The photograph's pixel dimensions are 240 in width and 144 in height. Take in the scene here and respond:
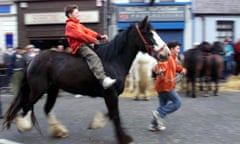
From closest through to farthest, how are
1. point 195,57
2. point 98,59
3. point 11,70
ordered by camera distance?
point 98,59 → point 195,57 → point 11,70

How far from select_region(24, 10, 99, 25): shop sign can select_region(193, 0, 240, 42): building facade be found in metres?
4.96

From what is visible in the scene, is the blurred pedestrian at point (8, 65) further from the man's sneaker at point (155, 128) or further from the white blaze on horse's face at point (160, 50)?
the white blaze on horse's face at point (160, 50)

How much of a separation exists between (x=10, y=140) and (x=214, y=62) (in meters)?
7.49

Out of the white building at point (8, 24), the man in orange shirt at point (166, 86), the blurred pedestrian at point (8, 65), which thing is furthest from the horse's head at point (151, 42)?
the white building at point (8, 24)

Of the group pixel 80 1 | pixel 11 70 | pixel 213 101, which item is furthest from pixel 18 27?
pixel 213 101

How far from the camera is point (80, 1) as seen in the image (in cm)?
2045

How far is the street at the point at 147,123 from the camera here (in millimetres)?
7078

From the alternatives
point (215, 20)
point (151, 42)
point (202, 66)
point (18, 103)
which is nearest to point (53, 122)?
point (18, 103)

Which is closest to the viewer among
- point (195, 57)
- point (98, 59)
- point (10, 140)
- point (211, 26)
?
point (98, 59)

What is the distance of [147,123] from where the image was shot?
27.8 ft

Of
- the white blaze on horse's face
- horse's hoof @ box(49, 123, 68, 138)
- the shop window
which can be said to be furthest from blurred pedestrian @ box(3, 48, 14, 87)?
the white blaze on horse's face

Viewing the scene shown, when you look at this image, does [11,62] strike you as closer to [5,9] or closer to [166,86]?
[5,9]

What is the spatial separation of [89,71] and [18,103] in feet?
5.05

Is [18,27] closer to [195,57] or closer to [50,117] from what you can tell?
[195,57]
